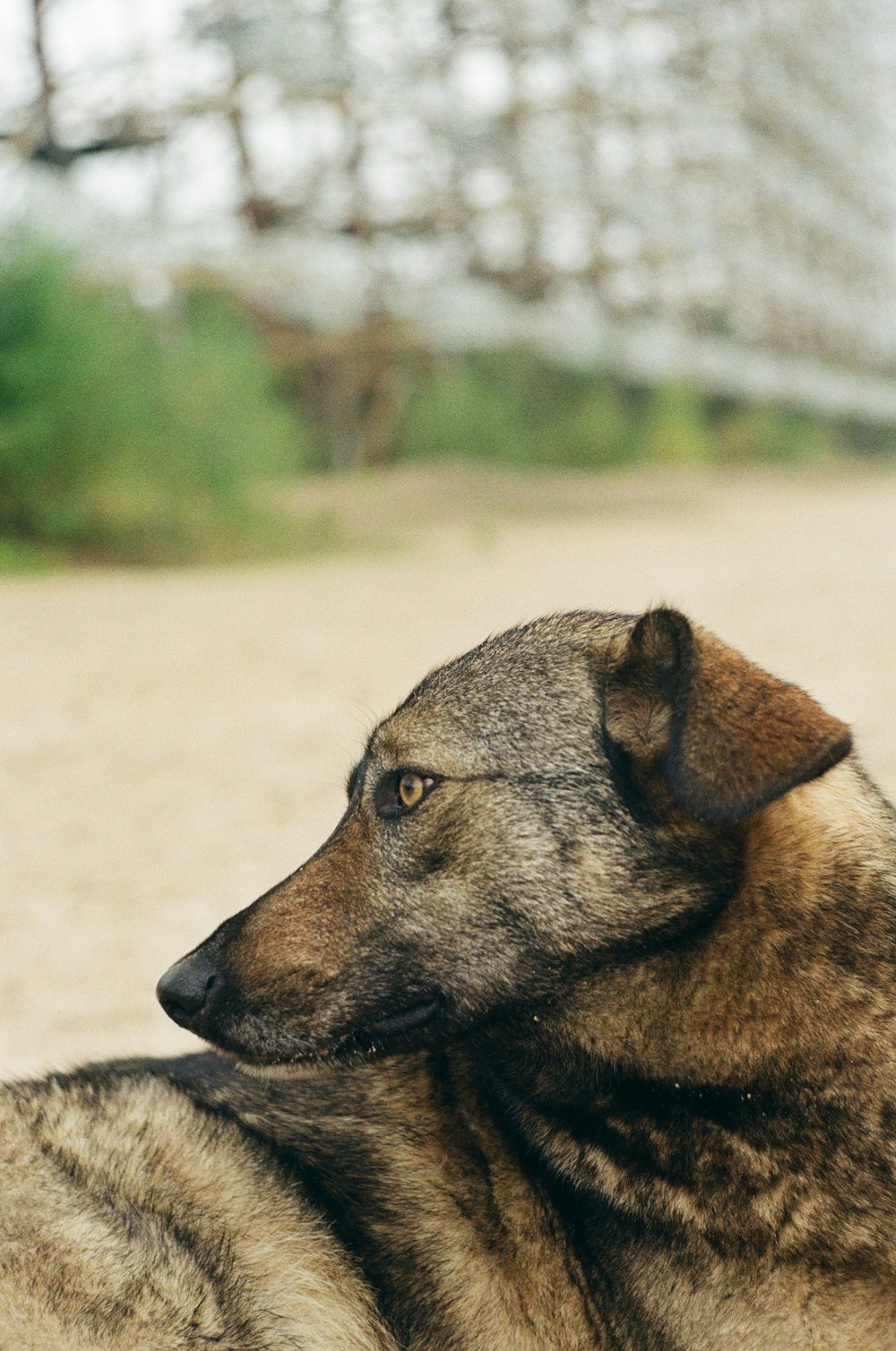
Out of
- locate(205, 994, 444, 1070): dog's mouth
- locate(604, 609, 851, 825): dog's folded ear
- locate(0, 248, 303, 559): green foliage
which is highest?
locate(0, 248, 303, 559): green foliage

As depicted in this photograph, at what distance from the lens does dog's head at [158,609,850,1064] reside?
248cm

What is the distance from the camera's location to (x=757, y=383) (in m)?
28.1

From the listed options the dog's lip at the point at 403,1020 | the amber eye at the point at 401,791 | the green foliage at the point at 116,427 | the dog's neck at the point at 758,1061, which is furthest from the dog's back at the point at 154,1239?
the green foliage at the point at 116,427

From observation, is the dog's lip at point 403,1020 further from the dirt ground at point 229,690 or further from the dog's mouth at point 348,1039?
the dirt ground at point 229,690

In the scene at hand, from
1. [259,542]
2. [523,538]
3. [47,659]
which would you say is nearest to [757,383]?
[523,538]

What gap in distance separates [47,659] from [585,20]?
70.7ft

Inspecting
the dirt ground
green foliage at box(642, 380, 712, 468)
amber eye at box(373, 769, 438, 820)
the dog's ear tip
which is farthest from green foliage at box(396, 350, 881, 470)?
the dog's ear tip

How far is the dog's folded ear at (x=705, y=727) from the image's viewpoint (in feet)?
7.36

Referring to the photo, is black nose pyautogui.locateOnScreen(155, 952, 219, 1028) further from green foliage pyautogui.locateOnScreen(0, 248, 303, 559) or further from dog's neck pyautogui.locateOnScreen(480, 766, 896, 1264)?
green foliage pyautogui.locateOnScreen(0, 248, 303, 559)

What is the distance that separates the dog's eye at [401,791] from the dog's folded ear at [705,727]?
0.37 m

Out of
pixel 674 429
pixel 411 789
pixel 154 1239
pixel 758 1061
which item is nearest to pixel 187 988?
pixel 154 1239

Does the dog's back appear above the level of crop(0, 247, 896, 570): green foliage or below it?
below

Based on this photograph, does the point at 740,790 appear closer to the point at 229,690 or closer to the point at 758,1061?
the point at 758,1061

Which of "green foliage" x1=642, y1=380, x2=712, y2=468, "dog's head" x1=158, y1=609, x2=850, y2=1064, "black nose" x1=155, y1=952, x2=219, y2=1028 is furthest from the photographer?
"green foliage" x1=642, y1=380, x2=712, y2=468
